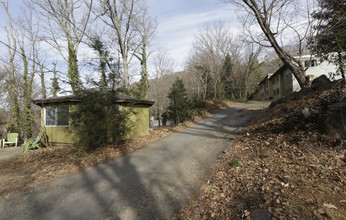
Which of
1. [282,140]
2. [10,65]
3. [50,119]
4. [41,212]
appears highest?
[10,65]

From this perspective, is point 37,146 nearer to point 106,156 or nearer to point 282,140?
point 106,156

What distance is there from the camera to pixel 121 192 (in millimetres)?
4199

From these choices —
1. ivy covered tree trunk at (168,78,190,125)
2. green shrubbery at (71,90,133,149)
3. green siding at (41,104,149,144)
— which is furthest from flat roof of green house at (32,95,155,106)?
ivy covered tree trunk at (168,78,190,125)

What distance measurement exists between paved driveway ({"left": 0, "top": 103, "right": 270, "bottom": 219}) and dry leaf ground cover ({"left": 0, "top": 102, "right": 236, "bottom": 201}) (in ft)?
1.81

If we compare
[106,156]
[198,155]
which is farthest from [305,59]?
[106,156]

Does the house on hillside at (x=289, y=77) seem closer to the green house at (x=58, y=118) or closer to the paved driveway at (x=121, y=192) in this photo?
the green house at (x=58, y=118)

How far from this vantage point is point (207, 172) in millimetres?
4984

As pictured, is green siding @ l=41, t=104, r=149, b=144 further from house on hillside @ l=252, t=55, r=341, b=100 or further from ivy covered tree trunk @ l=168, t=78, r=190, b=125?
house on hillside @ l=252, t=55, r=341, b=100

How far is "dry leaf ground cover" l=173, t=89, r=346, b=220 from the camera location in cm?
273

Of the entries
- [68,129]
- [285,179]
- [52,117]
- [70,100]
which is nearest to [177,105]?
[70,100]

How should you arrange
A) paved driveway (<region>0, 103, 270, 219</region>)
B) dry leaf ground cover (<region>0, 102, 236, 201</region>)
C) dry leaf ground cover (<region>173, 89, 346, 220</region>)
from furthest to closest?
1. dry leaf ground cover (<region>0, 102, 236, 201</region>)
2. paved driveway (<region>0, 103, 270, 219</region>)
3. dry leaf ground cover (<region>173, 89, 346, 220</region>)

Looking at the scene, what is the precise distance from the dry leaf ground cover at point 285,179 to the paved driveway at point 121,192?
0.53 meters

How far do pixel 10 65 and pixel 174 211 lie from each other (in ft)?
69.8

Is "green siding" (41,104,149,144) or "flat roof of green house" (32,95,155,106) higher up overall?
"flat roof of green house" (32,95,155,106)
